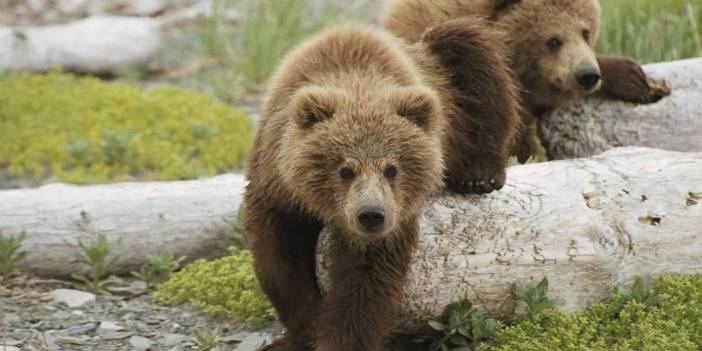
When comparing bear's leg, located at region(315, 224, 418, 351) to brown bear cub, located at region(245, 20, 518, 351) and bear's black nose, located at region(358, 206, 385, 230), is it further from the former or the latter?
bear's black nose, located at region(358, 206, 385, 230)

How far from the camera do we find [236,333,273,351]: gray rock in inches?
193

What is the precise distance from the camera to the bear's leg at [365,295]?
4246mm

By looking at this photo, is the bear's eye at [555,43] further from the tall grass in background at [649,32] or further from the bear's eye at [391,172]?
the bear's eye at [391,172]

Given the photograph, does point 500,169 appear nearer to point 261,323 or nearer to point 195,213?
point 261,323

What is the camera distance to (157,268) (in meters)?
5.75

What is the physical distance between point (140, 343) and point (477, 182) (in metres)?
1.76

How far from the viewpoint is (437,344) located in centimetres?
461

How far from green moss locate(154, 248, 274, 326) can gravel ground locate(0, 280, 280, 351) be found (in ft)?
0.18

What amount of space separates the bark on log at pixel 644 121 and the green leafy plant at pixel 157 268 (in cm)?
232

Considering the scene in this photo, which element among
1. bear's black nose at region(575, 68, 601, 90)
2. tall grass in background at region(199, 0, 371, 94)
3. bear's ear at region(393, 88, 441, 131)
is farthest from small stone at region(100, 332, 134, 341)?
tall grass in background at region(199, 0, 371, 94)

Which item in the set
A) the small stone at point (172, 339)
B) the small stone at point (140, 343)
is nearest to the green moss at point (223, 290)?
the small stone at point (172, 339)

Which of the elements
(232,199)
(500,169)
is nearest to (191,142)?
(232,199)

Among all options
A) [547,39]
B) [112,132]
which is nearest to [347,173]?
[547,39]

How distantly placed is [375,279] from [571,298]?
101 centimetres
